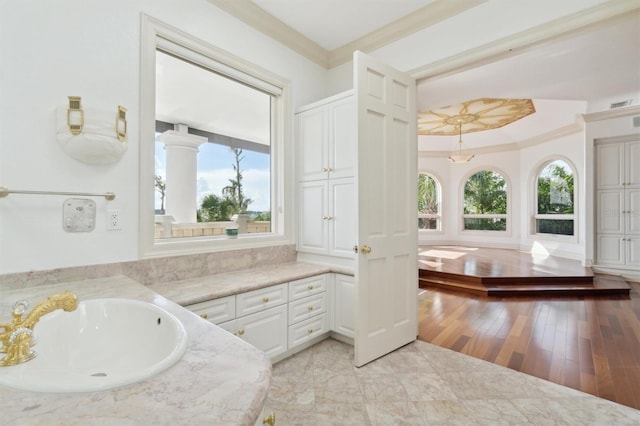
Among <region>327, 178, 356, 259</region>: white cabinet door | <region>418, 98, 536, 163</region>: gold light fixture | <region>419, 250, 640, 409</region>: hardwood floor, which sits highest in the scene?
<region>418, 98, 536, 163</region>: gold light fixture

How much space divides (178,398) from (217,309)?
138cm

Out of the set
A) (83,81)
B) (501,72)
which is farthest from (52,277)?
(501,72)

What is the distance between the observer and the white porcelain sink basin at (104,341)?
800 millimetres

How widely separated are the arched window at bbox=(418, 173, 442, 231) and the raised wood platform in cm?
304

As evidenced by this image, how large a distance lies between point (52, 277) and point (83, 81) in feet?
3.74

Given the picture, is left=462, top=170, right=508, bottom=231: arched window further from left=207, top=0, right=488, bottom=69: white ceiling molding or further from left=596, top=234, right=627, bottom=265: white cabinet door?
left=207, top=0, right=488, bottom=69: white ceiling molding

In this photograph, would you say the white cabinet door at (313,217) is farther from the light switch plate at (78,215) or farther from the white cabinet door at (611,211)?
the white cabinet door at (611,211)

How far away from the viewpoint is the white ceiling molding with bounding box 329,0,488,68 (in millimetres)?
2412

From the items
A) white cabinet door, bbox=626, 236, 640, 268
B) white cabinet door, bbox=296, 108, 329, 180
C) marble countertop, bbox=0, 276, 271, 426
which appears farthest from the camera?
white cabinet door, bbox=626, 236, 640, 268

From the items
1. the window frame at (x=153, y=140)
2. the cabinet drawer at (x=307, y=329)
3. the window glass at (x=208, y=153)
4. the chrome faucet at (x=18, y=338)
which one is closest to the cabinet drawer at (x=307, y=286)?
the cabinet drawer at (x=307, y=329)

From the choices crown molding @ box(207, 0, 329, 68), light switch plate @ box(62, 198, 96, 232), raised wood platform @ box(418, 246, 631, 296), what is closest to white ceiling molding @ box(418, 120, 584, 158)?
raised wood platform @ box(418, 246, 631, 296)

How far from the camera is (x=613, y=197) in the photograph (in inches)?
201

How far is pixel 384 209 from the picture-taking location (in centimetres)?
242

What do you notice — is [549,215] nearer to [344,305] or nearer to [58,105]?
[344,305]
